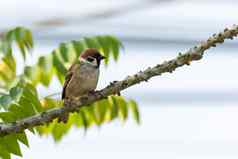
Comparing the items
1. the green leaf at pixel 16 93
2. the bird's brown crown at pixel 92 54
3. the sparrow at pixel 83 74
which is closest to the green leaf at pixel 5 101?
the green leaf at pixel 16 93

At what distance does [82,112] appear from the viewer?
5.23m

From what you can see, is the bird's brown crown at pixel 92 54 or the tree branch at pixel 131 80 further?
the bird's brown crown at pixel 92 54

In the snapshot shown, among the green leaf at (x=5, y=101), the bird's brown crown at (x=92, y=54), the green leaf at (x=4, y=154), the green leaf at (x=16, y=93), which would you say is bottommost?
the green leaf at (x=4, y=154)

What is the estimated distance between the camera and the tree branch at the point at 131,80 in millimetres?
3520

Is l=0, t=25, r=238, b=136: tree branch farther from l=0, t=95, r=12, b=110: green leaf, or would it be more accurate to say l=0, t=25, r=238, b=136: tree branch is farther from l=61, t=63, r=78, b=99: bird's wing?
l=61, t=63, r=78, b=99: bird's wing

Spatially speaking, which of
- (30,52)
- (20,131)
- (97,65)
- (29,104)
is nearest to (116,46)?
(97,65)

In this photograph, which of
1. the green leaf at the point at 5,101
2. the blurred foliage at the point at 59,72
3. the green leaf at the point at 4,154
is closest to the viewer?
the green leaf at the point at 4,154

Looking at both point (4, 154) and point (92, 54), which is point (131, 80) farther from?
point (92, 54)

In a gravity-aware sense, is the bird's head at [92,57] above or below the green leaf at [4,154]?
above

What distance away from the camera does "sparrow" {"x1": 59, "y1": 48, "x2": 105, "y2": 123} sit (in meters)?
5.27

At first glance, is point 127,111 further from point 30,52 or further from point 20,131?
point 20,131

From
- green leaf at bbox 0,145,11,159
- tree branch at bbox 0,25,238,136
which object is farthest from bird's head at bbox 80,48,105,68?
green leaf at bbox 0,145,11,159

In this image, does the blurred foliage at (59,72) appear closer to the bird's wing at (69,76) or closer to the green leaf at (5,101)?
the bird's wing at (69,76)

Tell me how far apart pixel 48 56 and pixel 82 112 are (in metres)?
0.46
